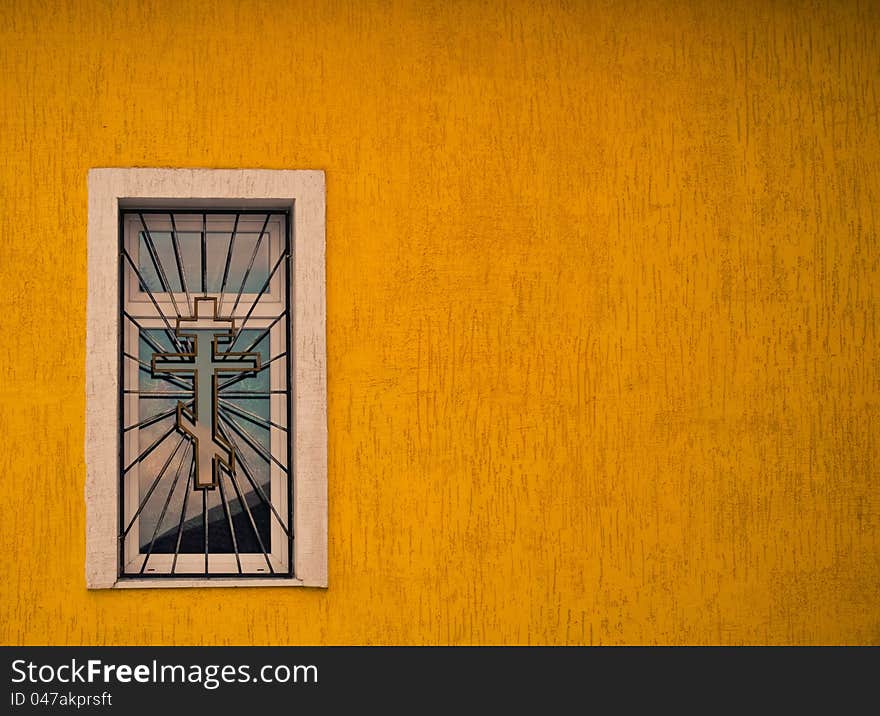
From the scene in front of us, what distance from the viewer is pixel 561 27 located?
4605 millimetres

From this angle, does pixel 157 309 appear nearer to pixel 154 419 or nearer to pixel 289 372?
pixel 154 419

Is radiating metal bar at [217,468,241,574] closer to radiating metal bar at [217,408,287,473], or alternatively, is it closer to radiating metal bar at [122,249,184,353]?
radiating metal bar at [217,408,287,473]

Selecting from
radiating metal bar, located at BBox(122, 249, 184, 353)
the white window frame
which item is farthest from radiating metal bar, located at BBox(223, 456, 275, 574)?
A: radiating metal bar, located at BBox(122, 249, 184, 353)

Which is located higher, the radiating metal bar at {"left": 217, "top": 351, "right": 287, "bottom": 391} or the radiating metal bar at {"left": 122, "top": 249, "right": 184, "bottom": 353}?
the radiating metal bar at {"left": 122, "top": 249, "right": 184, "bottom": 353}

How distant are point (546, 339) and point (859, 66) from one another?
5.17 ft

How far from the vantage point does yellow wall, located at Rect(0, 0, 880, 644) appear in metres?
4.40

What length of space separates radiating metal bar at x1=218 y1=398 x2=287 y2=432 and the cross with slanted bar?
52 mm

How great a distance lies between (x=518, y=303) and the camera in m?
4.51

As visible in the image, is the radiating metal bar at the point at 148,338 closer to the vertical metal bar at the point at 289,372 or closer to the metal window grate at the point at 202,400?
the metal window grate at the point at 202,400

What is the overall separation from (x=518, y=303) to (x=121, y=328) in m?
1.44

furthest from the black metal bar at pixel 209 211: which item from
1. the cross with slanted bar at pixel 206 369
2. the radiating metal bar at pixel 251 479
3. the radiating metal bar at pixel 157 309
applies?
the radiating metal bar at pixel 251 479

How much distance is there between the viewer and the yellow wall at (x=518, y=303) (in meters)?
4.40

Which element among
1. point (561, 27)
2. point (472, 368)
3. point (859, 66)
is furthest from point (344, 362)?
point (859, 66)

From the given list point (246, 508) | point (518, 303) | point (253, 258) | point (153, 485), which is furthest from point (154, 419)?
point (518, 303)
